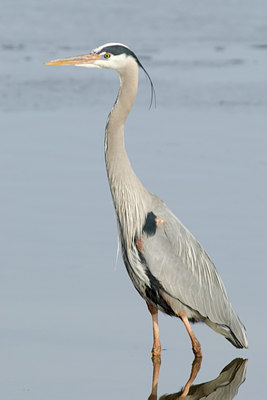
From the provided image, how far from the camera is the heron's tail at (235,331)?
567 cm

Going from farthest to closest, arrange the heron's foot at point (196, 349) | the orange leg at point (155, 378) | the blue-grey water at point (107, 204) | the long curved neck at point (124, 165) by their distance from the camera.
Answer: the long curved neck at point (124, 165)
the heron's foot at point (196, 349)
the blue-grey water at point (107, 204)
the orange leg at point (155, 378)

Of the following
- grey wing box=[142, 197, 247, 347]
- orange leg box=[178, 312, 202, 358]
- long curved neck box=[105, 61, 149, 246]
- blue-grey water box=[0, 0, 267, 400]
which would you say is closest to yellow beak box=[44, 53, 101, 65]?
long curved neck box=[105, 61, 149, 246]

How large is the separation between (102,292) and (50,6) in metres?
13.9

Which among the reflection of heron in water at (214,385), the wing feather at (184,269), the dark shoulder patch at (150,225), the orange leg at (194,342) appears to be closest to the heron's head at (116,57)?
the dark shoulder patch at (150,225)

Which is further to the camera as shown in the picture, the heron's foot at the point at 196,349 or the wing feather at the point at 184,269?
the wing feather at the point at 184,269

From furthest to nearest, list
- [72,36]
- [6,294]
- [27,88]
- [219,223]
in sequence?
1. [72,36]
2. [27,88]
3. [219,223]
4. [6,294]

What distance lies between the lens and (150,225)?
579 centimetres

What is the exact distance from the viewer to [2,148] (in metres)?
9.54

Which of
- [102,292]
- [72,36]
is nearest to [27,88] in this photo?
[72,36]

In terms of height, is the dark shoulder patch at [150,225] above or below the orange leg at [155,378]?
above

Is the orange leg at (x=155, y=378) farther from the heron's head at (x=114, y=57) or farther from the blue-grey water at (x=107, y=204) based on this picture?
the heron's head at (x=114, y=57)

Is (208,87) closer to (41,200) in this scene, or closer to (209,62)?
(209,62)

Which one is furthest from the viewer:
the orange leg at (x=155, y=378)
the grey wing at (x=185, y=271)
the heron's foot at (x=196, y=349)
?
the grey wing at (x=185, y=271)

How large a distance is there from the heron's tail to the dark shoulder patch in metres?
0.70
